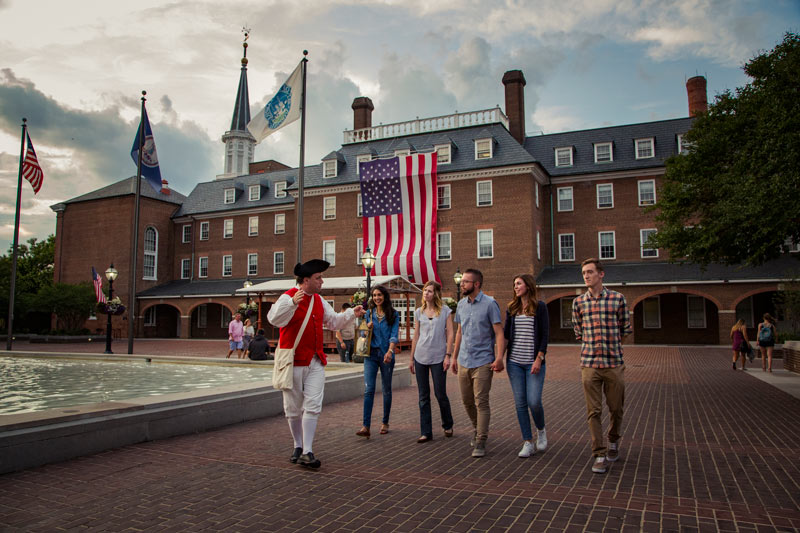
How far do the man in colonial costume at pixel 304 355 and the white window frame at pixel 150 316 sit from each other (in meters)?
43.7

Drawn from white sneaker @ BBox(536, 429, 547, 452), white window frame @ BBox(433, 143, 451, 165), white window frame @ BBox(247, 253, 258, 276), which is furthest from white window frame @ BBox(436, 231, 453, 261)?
white sneaker @ BBox(536, 429, 547, 452)

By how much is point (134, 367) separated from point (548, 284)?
75.3 ft

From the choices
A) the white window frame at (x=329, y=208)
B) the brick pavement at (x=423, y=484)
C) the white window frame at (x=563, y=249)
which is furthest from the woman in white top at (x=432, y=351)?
the white window frame at (x=329, y=208)

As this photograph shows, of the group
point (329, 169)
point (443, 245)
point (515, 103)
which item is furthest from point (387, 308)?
point (515, 103)

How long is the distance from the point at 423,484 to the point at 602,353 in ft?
7.61

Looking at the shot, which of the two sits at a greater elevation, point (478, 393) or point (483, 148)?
point (483, 148)

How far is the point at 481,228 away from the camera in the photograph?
33.3 meters

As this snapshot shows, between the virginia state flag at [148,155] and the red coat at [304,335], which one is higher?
the virginia state flag at [148,155]

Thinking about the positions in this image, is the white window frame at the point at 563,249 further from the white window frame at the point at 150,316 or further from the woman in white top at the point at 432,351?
the white window frame at the point at 150,316

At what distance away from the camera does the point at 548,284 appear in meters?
31.6

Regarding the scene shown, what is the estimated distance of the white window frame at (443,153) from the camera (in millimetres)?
35500

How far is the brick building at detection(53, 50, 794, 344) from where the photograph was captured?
1248 inches

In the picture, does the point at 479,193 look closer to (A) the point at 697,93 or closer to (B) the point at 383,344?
(A) the point at 697,93

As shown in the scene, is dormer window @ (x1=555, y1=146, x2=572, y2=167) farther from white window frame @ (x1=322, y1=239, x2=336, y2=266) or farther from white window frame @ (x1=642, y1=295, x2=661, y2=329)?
white window frame @ (x1=322, y1=239, x2=336, y2=266)
